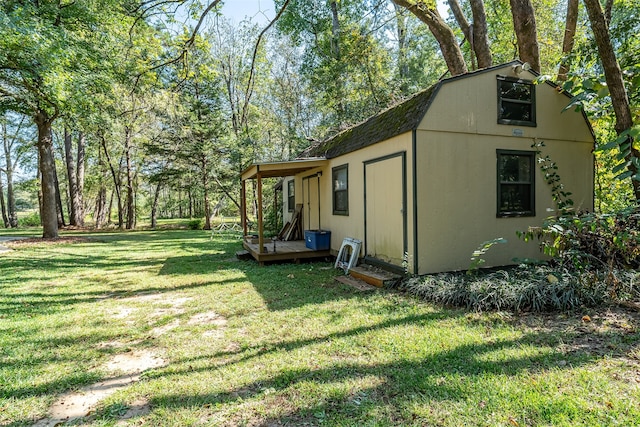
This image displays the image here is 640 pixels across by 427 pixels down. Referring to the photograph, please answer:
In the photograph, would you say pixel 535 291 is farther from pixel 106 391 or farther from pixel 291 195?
pixel 291 195

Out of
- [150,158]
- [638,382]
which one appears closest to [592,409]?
[638,382]

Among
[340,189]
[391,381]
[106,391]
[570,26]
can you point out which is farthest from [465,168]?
[570,26]

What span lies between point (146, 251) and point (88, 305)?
6217 mm

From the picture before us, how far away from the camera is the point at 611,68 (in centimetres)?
493

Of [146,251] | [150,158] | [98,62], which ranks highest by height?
[98,62]

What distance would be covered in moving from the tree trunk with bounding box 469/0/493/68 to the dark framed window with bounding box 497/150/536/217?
12.0 feet

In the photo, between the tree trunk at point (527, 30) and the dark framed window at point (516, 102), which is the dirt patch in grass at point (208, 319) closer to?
the dark framed window at point (516, 102)

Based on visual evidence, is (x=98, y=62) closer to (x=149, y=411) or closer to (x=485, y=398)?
(x=149, y=411)

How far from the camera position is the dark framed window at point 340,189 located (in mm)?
7660

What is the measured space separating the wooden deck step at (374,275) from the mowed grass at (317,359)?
399 millimetres

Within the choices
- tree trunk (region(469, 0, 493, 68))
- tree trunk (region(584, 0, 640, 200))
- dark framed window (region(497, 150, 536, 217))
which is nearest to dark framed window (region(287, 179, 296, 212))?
tree trunk (region(469, 0, 493, 68))

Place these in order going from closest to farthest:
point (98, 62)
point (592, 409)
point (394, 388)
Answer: point (592, 409)
point (394, 388)
point (98, 62)

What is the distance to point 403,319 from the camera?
13.2ft

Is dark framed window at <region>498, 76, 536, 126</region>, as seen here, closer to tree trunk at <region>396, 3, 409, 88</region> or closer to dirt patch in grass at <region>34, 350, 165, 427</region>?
dirt patch in grass at <region>34, 350, 165, 427</region>
